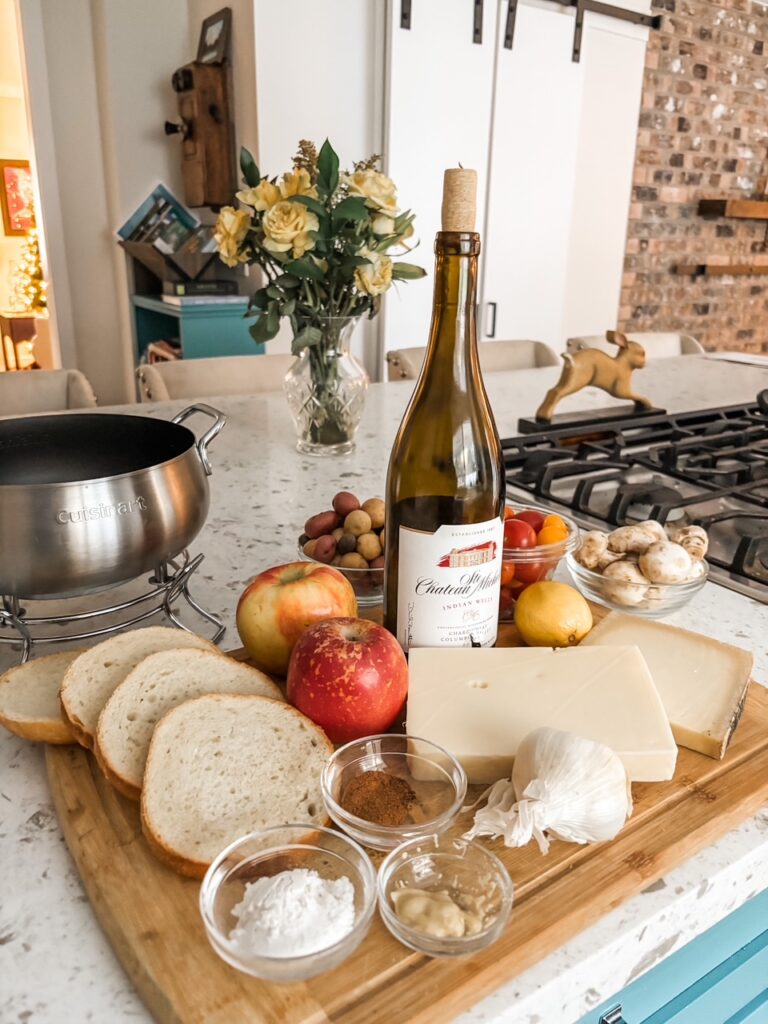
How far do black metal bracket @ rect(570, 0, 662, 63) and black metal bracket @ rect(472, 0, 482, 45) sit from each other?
54 centimetres

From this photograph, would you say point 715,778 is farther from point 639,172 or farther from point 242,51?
point 639,172

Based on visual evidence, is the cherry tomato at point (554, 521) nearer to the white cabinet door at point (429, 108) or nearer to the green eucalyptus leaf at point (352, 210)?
the green eucalyptus leaf at point (352, 210)

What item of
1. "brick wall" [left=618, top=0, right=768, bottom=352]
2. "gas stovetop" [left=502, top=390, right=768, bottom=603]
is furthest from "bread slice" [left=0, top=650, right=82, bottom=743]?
"brick wall" [left=618, top=0, right=768, bottom=352]

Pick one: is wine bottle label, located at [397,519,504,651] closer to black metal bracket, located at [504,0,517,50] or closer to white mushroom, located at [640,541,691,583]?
white mushroom, located at [640,541,691,583]

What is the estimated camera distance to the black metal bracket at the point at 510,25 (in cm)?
322

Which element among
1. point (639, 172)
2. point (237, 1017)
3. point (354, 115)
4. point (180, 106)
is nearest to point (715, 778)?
point (237, 1017)

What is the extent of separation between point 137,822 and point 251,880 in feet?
0.37

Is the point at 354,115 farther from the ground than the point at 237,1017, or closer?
farther from the ground

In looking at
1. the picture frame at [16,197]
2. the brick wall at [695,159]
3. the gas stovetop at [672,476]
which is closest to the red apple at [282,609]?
the gas stovetop at [672,476]

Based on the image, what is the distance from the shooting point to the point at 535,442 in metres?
1.41

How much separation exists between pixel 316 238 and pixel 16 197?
589 centimetres

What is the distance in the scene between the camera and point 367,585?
812 millimetres

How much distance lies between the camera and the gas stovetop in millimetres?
1024

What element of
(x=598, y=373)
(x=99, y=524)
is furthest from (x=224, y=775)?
(x=598, y=373)
